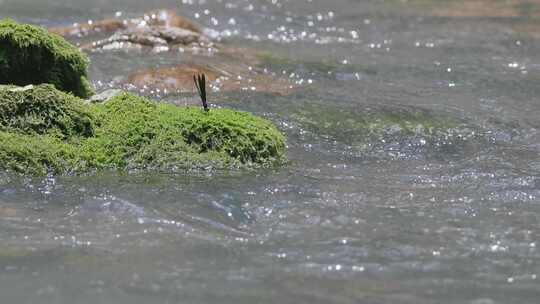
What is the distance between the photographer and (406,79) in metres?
11.0

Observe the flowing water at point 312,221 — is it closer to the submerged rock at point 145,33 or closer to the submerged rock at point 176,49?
the submerged rock at point 176,49

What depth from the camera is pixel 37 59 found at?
7.24m

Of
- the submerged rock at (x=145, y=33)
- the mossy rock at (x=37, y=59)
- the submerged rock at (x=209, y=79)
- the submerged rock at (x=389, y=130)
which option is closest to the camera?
the mossy rock at (x=37, y=59)

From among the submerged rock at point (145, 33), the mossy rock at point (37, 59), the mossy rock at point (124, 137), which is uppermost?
the submerged rock at point (145, 33)

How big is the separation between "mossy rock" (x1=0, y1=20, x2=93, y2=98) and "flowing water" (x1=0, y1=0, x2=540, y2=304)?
1.30 meters

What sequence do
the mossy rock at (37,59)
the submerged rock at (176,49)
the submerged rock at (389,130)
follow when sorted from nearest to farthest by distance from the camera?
the mossy rock at (37,59), the submerged rock at (389,130), the submerged rock at (176,49)

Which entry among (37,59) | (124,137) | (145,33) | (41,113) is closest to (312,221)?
(124,137)

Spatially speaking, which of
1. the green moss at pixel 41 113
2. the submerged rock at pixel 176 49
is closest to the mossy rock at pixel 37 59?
the green moss at pixel 41 113

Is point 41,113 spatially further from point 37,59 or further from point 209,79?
point 209,79

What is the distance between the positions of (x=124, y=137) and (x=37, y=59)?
1130 mm

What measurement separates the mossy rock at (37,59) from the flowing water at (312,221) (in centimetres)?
130

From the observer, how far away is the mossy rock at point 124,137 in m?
6.44

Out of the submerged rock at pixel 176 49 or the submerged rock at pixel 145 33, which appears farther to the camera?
the submerged rock at pixel 145 33

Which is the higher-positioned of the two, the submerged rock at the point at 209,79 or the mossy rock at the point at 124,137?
the submerged rock at the point at 209,79
